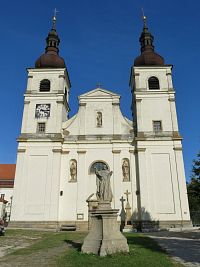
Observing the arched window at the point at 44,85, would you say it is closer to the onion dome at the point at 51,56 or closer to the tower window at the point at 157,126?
the onion dome at the point at 51,56

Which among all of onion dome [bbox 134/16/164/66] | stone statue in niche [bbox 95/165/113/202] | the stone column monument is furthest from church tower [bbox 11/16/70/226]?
the stone column monument

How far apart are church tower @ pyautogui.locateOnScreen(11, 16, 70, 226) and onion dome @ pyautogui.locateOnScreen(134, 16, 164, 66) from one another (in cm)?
831

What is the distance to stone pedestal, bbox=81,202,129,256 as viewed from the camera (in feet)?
28.6

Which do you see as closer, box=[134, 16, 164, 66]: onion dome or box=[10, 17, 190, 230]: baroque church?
box=[10, 17, 190, 230]: baroque church

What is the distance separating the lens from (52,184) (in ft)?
76.8

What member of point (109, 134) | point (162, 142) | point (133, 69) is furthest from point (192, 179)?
point (133, 69)

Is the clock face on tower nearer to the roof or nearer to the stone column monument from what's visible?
the stone column monument

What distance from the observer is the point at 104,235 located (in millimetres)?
8875

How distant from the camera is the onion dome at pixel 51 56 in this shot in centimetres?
2890

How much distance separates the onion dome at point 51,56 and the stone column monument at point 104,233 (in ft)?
71.9

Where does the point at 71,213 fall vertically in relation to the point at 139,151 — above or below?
below

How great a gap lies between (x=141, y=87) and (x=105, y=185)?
19.2 m

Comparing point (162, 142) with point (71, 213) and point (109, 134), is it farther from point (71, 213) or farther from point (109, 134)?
point (71, 213)

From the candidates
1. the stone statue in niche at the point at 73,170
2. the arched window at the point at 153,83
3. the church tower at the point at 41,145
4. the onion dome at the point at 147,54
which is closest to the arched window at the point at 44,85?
the church tower at the point at 41,145
